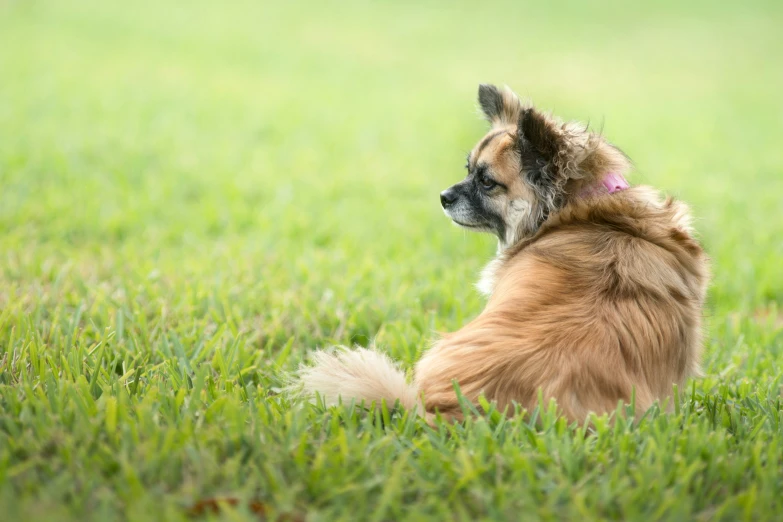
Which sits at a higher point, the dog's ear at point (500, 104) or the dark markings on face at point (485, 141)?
the dog's ear at point (500, 104)

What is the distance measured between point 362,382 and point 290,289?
2.18 metres

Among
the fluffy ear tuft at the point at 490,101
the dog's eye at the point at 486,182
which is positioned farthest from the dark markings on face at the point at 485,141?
the fluffy ear tuft at the point at 490,101

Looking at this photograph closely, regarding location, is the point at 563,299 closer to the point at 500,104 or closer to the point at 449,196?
the point at 449,196

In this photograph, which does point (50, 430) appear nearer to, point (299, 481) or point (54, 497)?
point (54, 497)

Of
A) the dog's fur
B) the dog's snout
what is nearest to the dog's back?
the dog's fur

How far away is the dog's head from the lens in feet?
11.7

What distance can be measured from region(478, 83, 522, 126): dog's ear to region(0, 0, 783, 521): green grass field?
829 mm

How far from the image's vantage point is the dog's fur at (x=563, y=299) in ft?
9.41

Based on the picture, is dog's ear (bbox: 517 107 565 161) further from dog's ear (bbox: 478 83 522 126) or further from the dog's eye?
dog's ear (bbox: 478 83 522 126)

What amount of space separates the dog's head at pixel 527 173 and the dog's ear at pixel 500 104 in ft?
0.35

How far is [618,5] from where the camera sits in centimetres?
2912

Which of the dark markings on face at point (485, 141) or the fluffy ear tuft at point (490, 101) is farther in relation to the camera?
the fluffy ear tuft at point (490, 101)

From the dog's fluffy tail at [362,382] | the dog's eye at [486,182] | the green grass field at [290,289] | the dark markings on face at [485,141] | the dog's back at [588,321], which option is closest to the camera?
the green grass field at [290,289]

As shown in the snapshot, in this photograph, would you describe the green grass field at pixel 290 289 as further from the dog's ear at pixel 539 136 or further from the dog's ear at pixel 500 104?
the dog's ear at pixel 539 136
